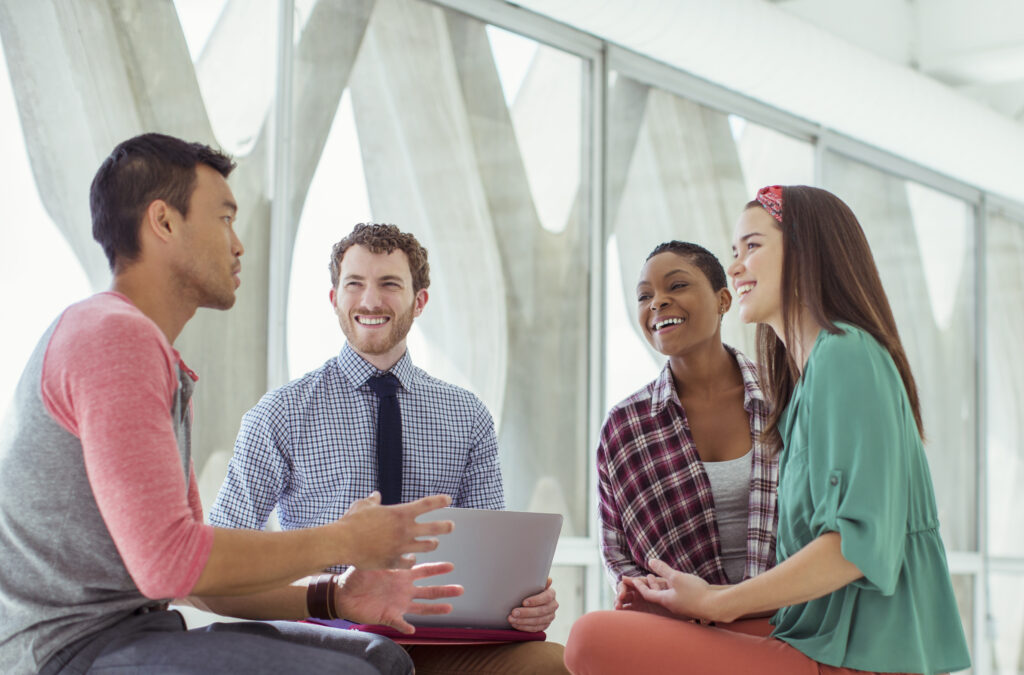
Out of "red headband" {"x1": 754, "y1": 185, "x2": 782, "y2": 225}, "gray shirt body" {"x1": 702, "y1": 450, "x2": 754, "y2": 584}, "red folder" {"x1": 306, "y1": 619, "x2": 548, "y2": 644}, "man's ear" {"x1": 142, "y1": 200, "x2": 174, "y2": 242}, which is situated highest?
"red headband" {"x1": 754, "y1": 185, "x2": 782, "y2": 225}

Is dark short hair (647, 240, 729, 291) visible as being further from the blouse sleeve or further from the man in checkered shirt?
the blouse sleeve

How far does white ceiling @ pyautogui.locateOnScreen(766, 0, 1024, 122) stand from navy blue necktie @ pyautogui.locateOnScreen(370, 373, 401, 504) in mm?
4546

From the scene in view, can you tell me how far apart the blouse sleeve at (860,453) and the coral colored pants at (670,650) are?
8.3 inches

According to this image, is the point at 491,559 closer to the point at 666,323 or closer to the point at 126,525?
the point at 126,525

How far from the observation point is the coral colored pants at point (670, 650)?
5.98ft

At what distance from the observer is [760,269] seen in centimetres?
204

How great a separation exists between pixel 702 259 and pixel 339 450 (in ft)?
3.80

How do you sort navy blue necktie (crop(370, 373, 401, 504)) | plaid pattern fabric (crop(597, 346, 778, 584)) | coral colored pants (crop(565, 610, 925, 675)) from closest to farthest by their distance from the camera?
coral colored pants (crop(565, 610, 925, 675)) → plaid pattern fabric (crop(597, 346, 778, 584)) → navy blue necktie (crop(370, 373, 401, 504))

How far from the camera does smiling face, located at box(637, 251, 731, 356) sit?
2.77 metres

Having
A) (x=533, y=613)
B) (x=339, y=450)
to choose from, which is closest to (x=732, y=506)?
(x=533, y=613)

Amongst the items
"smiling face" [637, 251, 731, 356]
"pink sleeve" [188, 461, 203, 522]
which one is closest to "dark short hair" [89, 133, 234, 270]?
"pink sleeve" [188, 461, 203, 522]

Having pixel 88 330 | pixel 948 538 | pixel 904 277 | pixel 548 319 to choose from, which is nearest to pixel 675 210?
pixel 548 319

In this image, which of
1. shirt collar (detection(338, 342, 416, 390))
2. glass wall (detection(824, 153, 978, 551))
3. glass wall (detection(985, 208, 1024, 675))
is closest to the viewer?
shirt collar (detection(338, 342, 416, 390))

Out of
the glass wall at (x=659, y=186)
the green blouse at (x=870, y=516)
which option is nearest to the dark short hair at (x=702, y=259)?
the green blouse at (x=870, y=516)
